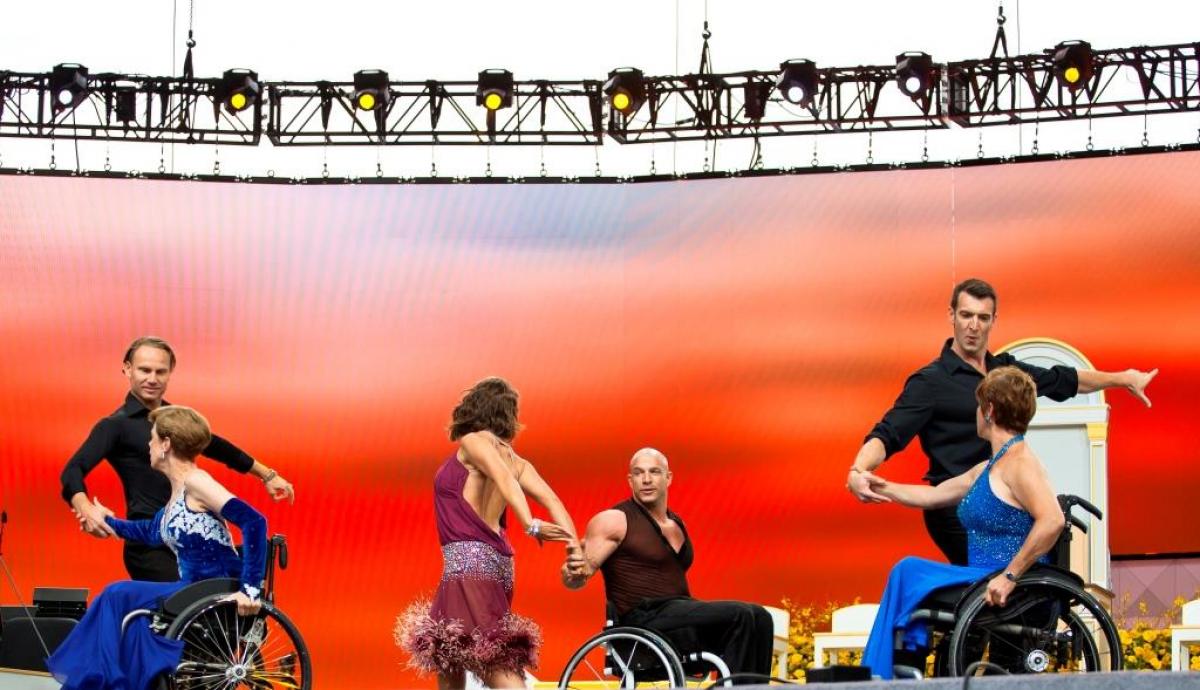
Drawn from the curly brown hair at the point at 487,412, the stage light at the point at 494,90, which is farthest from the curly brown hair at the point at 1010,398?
the stage light at the point at 494,90

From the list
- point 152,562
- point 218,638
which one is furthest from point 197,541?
point 152,562

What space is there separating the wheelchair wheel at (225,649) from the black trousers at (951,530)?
6.01 feet

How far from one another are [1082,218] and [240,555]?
5.28 metres

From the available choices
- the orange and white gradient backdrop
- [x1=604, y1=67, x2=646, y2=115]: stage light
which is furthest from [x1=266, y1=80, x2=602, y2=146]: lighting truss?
the orange and white gradient backdrop

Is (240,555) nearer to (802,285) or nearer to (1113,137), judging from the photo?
(802,285)

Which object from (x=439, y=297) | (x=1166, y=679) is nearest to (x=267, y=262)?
(x=439, y=297)

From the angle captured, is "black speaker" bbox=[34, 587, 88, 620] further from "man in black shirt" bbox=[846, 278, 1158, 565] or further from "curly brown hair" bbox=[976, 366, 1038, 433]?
"curly brown hair" bbox=[976, 366, 1038, 433]

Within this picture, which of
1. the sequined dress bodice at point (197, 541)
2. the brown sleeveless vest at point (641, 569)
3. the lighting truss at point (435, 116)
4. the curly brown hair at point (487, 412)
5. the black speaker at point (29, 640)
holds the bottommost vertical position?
the black speaker at point (29, 640)

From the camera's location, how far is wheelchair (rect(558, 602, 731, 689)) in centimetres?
498

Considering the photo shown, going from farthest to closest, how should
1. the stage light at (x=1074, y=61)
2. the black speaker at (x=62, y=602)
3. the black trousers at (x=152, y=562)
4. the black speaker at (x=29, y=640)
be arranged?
the stage light at (x=1074, y=61), the black speaker at (x=62, y=602), the black speaker at (x=29, y=640), the black trousers at (x=152, y=562)

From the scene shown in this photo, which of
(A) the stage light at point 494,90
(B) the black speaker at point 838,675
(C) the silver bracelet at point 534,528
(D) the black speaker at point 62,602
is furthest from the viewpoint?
(A) the stage light at point 494,90

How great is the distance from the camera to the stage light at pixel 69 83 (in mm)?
8898

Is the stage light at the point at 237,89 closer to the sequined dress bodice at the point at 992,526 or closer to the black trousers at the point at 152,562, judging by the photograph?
the black trousers at the point at 152,562

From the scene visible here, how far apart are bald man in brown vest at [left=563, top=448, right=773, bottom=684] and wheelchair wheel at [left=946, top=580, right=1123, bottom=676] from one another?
0.96 m
